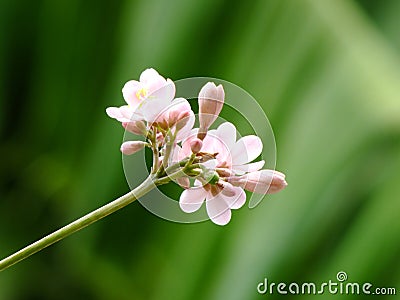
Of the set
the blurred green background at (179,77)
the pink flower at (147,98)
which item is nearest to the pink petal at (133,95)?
the pink flower at (147,98)

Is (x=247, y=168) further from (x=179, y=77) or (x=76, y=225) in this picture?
(x=179, y=77)

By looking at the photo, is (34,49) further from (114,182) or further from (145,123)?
(145,123)

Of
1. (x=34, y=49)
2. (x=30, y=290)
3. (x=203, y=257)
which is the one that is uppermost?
(x=34, y=49)

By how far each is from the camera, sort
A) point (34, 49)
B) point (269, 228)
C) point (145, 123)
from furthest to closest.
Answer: point (34, 49) < point (269, 228) < point (145, 123)

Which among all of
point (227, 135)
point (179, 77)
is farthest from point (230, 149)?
point (179, 77)

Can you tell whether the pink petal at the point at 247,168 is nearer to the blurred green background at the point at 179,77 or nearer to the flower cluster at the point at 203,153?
the flower cluster at the point at 203,153

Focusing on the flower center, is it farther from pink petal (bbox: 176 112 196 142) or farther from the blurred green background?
the blurred green background

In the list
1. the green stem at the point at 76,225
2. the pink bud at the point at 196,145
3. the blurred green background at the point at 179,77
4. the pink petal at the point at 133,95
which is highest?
the pink petal at the point at 133,95

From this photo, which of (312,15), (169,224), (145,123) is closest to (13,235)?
(169,224)
